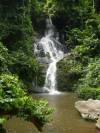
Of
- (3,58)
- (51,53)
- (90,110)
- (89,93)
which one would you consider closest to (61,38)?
(51,53)

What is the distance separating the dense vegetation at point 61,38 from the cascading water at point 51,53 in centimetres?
47

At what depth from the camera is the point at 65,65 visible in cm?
2652

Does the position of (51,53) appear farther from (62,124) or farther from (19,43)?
(62,124)

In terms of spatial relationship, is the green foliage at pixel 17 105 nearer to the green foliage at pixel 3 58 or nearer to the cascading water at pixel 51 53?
the green foliage at pixel 3 58

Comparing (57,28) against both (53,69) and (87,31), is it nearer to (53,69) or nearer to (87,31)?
(87,31)

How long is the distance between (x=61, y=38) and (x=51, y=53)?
10.7 ft

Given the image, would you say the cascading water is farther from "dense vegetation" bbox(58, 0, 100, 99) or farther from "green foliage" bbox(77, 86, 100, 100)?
"green foliage" bbox(77, 86, 100, 100)

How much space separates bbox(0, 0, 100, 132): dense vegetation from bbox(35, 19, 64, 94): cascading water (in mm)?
469

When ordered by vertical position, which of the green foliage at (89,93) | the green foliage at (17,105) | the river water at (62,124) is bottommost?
the green foliage at (89,93)

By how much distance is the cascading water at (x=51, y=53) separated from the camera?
26172mm

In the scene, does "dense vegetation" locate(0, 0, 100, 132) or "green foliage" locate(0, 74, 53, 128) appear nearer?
"green foliage" locate(0, 74, 53, 128)

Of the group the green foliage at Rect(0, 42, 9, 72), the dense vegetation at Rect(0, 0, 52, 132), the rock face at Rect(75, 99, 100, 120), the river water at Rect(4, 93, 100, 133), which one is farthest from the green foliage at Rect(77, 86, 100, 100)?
the green foliage at Rect(0, 42, 9, 72)

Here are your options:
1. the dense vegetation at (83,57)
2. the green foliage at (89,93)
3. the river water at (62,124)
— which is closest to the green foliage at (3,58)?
the river water at (62,124)

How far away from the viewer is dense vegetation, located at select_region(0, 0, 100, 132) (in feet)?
78.8
